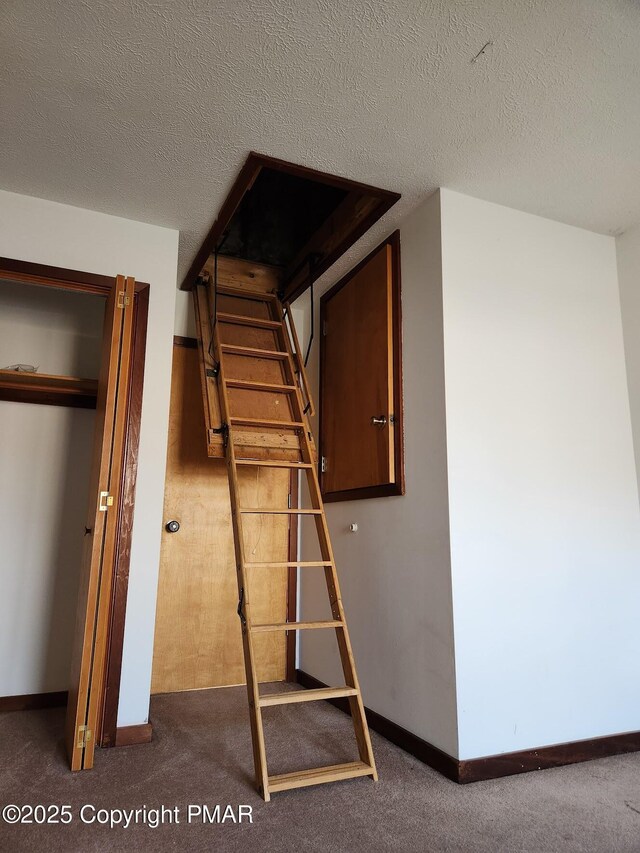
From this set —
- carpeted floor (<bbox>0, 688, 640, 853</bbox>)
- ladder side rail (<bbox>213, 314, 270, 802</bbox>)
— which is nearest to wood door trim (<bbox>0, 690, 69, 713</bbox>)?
carpeted floor (<bbox>0, 688, 640, 853</bbox>)

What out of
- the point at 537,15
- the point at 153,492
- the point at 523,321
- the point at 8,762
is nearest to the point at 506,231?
the point at 523,321

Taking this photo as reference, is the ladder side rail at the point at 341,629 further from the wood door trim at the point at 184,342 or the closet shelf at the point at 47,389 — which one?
the closet shelf at the point at 47,389

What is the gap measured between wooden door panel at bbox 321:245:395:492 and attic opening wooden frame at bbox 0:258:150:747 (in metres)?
1.17

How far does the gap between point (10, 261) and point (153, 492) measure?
131 centimetres

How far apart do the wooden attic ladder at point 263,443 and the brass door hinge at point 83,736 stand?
2.19 ft

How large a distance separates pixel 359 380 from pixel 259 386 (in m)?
0.57

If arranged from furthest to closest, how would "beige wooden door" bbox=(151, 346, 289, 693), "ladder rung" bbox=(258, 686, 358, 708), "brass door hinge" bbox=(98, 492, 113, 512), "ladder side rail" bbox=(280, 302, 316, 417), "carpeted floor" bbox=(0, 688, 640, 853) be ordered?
"beige wooden door" bbox=(151, 346, 289, 693)
"ladder side rail" bbox=(280, 302, 316, 417)
"brass door hinge" bbox=(98, 492, 113, 512)
"ladder rung" bbox=(258, 686, 358, 708)
"carpeted floor" bbox=(0, 688, 640, 853)

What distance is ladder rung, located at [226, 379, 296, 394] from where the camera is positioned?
3190 millimetres

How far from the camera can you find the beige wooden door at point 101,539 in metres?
2.33

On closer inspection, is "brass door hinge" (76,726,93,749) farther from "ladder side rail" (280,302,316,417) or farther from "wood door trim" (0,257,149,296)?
"wood door trim" (0,257,149,296)

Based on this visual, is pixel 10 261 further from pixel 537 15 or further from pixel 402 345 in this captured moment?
pixel 537 15

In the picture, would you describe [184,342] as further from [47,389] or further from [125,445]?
[125,445]

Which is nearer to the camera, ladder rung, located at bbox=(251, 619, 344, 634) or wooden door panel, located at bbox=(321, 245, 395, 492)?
ladder rung, located at bbox=(251, 619, 344, 634)

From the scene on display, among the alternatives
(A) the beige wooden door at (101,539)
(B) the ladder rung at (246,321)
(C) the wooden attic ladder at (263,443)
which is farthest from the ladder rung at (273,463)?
(B) the ladder rung at (246,321)
